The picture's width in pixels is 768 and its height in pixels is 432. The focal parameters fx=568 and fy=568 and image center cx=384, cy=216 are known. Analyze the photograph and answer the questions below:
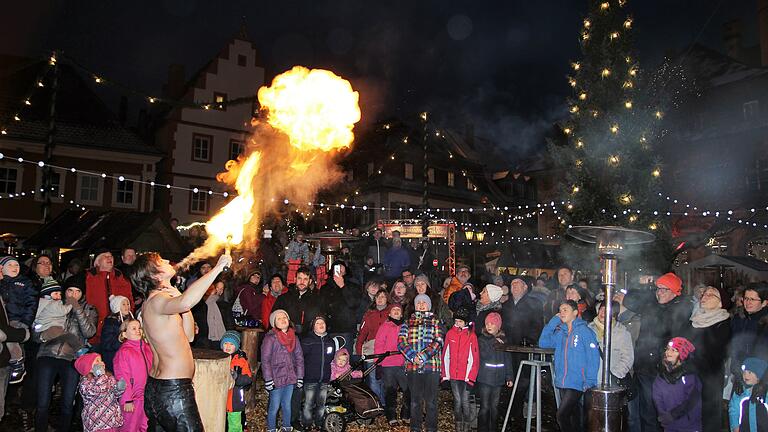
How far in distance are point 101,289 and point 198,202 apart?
905 inches

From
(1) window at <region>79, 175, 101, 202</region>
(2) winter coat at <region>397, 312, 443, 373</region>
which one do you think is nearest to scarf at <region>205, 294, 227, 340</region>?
(2) winter coat at <region>397, 312, 443, 373</region>

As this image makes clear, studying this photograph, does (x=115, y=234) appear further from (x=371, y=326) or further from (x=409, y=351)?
(x=409, y=351)

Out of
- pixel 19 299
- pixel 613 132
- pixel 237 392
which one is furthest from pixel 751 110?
pixel 19 299

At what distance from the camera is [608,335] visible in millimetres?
5895

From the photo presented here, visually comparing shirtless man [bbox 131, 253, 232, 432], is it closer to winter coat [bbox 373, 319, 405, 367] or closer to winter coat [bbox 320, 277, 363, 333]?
winter coat [bbox 373, 319, 405, 367]

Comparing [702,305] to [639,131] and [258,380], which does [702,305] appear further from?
[639,131]

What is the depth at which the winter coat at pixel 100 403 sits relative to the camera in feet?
20.0

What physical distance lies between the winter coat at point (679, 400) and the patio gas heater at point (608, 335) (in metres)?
0.73

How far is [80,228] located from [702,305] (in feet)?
55.5

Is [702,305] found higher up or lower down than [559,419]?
higher up

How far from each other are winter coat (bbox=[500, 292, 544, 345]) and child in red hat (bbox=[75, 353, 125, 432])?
5361 mm

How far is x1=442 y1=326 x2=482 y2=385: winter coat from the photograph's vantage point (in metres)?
7.60

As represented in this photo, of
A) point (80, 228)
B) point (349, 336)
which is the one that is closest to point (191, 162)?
point (80, 228)

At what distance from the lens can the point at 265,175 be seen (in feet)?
60.0
